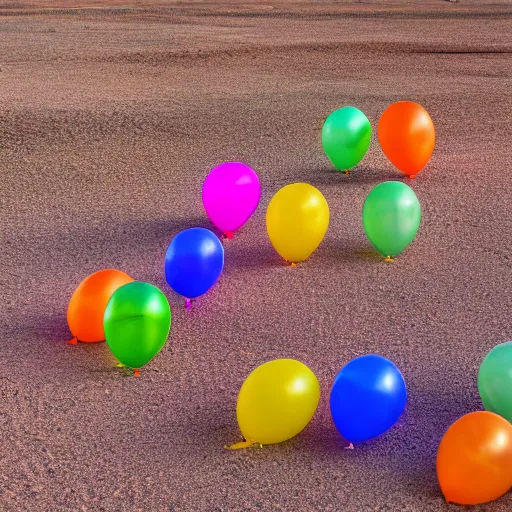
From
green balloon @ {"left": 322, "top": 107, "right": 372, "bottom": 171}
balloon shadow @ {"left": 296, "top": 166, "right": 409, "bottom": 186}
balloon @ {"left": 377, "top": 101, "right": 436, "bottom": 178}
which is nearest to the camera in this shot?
balloon @ {"left": 377, "top": 101, "right": 436, "bottom": 178}

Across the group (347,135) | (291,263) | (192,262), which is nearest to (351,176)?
(347,135)

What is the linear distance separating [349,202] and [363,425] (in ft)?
11.0

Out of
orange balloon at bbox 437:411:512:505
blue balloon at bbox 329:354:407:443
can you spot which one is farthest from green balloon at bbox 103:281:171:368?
orange balloon at bbox 437:411:512:505

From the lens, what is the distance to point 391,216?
209 inches

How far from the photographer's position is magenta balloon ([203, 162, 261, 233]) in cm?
561

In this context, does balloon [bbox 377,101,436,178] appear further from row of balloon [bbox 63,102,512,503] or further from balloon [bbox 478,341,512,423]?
balloon [bbox 478,341,512,423]

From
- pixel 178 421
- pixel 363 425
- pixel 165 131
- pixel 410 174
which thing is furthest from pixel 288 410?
pixel 165 131

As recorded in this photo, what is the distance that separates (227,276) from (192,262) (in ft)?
2.18

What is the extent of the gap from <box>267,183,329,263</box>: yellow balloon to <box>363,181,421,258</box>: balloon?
0.33m

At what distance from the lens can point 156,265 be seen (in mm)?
5527

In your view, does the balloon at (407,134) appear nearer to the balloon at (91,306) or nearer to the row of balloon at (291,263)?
the row of balloon at (291,263)

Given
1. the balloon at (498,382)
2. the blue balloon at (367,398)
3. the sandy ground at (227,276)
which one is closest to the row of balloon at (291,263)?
the blue balloon at (367,398)

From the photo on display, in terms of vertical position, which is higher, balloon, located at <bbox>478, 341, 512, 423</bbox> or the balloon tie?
balloon, located at <bbox>478, 341, 512, 423</bbox>

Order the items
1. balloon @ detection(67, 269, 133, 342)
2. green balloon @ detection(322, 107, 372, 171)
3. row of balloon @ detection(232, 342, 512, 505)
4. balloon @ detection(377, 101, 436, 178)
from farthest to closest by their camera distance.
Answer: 1. green balloon @ detection(322, 107, 372, 171)
2. balloon @ detection(377, 101, 436, 178)
3. balloon @ detection(67, 269, 133, 342)
4. row of balloon @ detection(232, 342, 512, 505)
